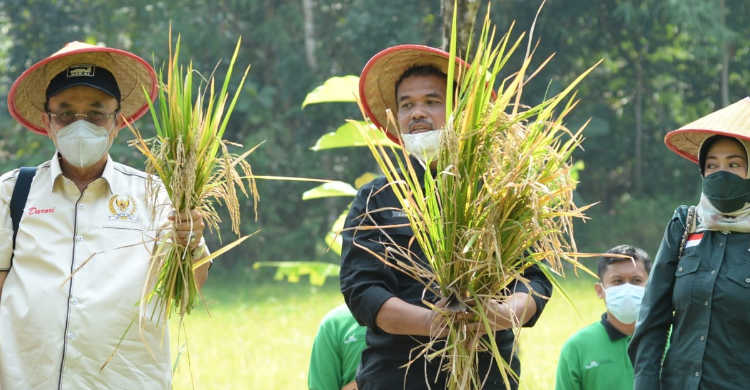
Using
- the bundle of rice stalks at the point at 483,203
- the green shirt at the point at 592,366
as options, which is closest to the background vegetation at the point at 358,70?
the green shirt at the point at 592,366

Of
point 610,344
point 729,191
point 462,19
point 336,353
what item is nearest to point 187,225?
point 336,353

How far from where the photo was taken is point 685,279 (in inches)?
137

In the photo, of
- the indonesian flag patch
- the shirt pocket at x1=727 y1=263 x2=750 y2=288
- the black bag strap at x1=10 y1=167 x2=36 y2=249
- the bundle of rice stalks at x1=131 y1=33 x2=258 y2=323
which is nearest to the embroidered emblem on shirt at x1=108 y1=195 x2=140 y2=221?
the bundle of rice stalks at x1=131 y1=33 x2=258 y2=323

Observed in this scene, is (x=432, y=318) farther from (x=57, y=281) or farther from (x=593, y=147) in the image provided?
(x=593, y=147)

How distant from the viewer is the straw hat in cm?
345

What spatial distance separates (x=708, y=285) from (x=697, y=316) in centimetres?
11

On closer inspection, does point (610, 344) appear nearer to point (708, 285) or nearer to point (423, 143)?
point (708, 285)

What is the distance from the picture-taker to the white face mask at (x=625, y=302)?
4.57 meters

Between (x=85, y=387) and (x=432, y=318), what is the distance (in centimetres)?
117

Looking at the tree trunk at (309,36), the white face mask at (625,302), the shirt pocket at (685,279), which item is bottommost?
the white face mask at (625,302)

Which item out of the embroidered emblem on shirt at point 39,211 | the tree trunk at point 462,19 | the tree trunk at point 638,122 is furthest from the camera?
the tree trunk at point 638,122

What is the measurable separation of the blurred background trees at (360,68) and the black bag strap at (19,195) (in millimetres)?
17794

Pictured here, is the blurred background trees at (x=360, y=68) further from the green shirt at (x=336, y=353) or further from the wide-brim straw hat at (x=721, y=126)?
the wide-brim straw hat at (x=721, y=126)

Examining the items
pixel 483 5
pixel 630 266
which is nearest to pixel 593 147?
pixel 483 5
